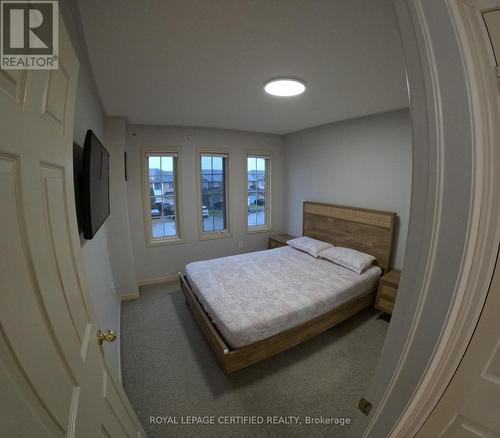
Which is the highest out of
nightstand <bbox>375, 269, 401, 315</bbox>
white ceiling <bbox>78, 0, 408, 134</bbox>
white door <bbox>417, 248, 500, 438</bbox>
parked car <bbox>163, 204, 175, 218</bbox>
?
white ceiling <bbox>78, 0, 408, 134</bbox>

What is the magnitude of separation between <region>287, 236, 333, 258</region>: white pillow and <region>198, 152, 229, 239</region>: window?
1377 millimetres

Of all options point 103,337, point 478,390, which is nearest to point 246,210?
point 103,337

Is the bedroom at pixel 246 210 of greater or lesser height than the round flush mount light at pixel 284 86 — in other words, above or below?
below

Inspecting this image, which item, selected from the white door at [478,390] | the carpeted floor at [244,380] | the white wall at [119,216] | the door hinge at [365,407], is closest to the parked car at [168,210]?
the white wall at [119,216]

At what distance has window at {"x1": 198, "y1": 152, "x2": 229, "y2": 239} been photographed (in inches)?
148

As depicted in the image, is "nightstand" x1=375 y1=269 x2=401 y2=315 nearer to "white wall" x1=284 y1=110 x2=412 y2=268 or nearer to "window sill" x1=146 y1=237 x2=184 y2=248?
"white wall" x1=284 y1=110 x2=412 y2=268

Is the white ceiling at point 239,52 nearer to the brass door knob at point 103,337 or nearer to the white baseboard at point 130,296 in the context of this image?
the brass door knob at point 103,337

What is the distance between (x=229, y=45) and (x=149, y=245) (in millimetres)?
3054

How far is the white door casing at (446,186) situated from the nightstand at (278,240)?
3391 millimetres

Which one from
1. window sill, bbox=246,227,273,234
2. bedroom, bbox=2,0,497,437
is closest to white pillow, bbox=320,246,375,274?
bedroom, bbox=2,0,497,437

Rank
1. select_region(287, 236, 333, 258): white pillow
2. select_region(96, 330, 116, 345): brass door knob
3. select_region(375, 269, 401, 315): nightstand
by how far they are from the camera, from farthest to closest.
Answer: select_region(287, 236, 333, 258): white pillow < select_region(375, 269, 401, 315): nightstand < select_region(96, 330, 116, 345): brass door knob

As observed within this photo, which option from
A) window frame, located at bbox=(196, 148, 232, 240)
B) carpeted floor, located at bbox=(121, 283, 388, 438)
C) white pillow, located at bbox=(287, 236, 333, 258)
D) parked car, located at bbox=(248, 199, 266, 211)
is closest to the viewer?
carpeted floor, located at bbox=(121, 283, 388, 438)

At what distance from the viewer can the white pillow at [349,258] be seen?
105 inches

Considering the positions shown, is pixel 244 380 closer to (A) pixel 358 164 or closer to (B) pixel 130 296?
(B) pixel 130 296
